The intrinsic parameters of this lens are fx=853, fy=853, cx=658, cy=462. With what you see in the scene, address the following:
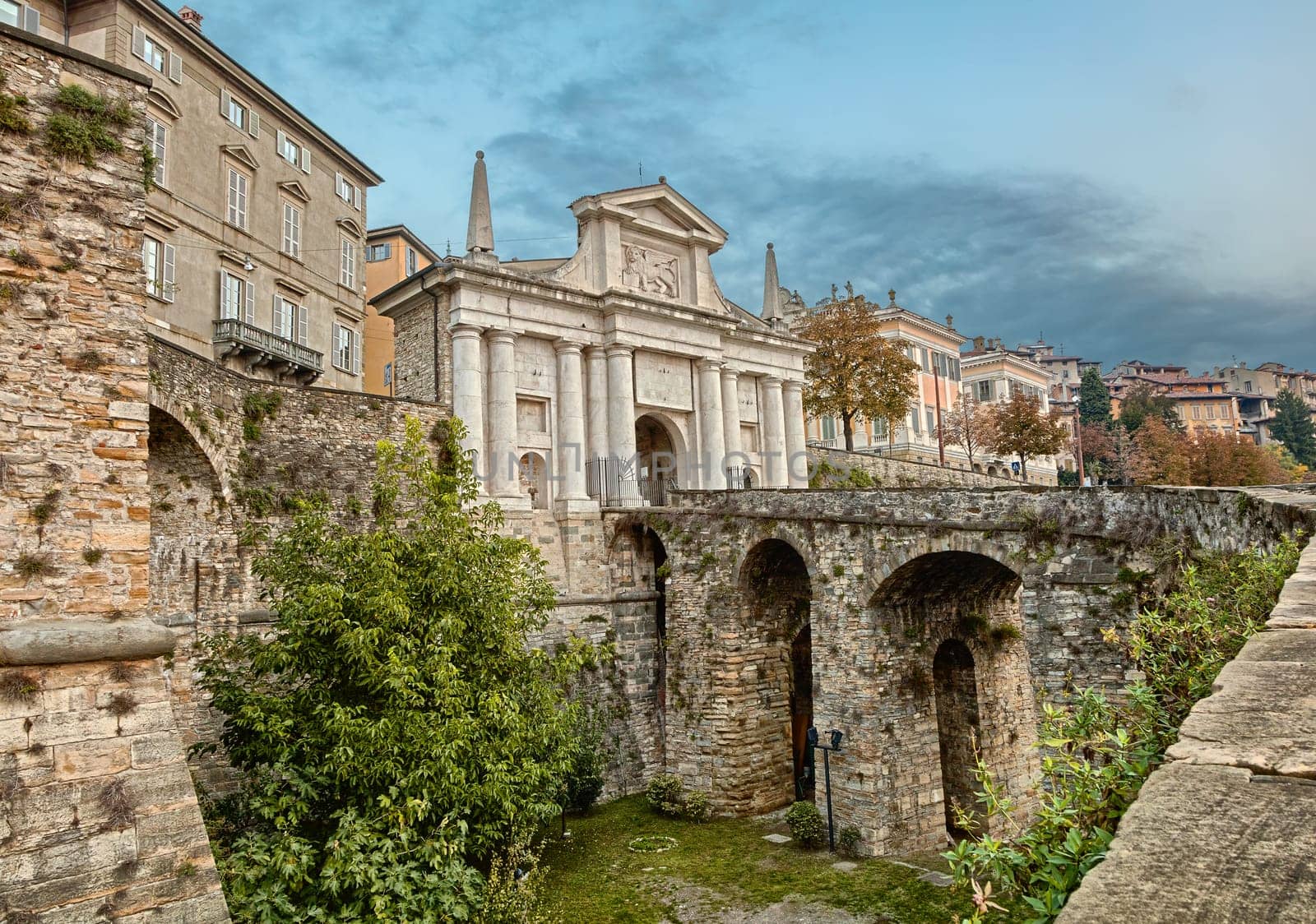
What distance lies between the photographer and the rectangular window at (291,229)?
26.8 m

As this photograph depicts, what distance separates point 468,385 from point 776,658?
401 inches

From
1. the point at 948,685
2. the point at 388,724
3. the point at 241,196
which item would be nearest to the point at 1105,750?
the point at 388,724

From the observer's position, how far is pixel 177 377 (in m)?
14.8

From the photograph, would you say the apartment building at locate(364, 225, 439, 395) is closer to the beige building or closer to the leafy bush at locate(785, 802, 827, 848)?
the leafy bush at locate(785, 802, 827, 848)

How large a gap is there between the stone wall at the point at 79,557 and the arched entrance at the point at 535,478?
1437cm

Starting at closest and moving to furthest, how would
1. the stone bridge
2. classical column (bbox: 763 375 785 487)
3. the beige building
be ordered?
the stone bridge < classical column (bbox: 763 375 785 487) < the beige building

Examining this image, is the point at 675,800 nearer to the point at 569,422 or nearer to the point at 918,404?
the point at 569,422

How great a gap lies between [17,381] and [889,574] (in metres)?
13.9

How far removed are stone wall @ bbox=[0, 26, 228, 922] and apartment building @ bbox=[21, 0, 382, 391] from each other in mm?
12364

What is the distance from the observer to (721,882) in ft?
50.7

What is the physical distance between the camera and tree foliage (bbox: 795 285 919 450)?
3412 cm

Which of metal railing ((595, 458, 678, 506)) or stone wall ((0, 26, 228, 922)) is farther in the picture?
metal railing ((595, 458, 678, 506))

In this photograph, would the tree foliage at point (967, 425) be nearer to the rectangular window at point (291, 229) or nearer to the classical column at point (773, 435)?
the classical column at point (773, 435)

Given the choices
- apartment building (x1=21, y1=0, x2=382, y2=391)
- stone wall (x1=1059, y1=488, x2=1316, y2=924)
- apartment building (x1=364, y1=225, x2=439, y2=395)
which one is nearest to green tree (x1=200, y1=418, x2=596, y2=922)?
stone wall (x1=1059, y1=488, x2=1316, y2=924)
